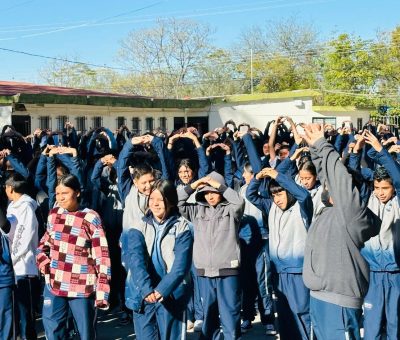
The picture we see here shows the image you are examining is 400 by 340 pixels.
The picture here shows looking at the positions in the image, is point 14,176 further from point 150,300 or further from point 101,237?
point 150,300

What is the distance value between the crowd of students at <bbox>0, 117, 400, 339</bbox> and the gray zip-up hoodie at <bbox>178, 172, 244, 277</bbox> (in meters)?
0.01

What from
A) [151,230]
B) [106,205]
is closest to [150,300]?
[151,230]

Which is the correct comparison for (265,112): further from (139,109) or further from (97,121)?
(97,121)

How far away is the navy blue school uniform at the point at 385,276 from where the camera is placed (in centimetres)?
537

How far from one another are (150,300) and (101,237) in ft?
2.71

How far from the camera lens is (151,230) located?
438 centimetres

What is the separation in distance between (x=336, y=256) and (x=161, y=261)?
121cm

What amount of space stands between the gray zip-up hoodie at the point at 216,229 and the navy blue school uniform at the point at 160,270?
106 centimetres

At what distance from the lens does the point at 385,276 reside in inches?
213

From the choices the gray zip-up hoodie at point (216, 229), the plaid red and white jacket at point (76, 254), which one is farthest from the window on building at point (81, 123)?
the plaid red and white jacket at point (76, 254)

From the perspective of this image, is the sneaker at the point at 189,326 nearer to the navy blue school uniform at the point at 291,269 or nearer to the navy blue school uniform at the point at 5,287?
the navy blue school uniform at the point at 291,269

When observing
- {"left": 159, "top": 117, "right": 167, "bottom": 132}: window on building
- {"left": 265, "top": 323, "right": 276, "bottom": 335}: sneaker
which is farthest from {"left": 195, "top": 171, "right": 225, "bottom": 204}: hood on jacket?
{"left": 159, "top": 117, "right": 167, "bottom": 132}: window on building

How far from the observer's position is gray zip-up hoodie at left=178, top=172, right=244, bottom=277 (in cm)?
543

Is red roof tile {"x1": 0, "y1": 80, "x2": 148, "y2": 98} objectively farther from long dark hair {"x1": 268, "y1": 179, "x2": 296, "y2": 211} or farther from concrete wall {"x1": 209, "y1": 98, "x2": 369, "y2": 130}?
long dark hair {"x1": 268, "y1": 179, "x2": 296, "y2": 211}
